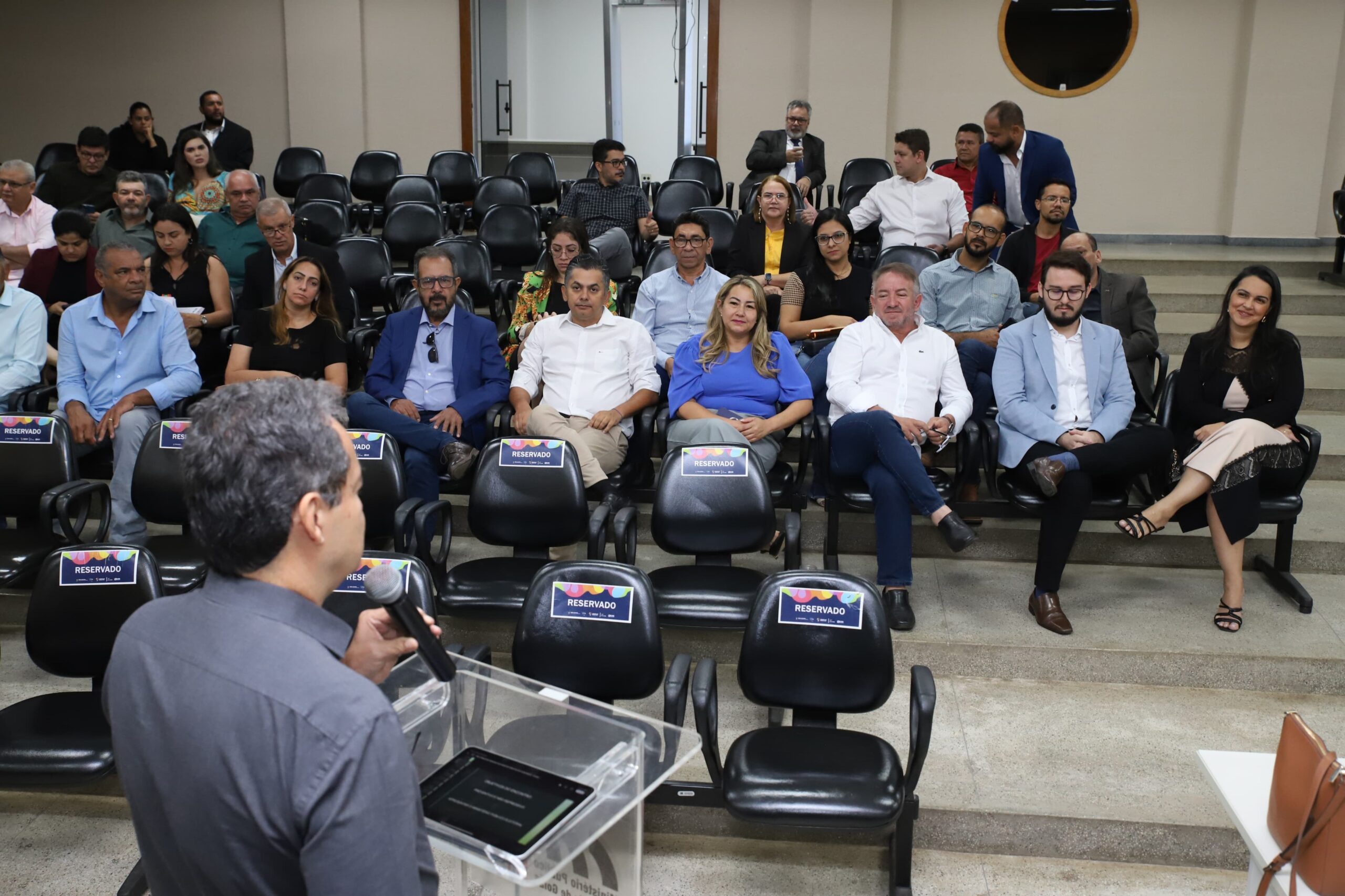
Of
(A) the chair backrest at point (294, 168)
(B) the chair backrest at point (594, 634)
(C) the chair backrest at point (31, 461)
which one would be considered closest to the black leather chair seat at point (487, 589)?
(B) the chair backrest at point (594, 634)

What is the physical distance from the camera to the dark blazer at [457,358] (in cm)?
475

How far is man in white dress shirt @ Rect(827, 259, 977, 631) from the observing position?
155 inches

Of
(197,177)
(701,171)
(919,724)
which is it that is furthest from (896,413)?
(197,177)

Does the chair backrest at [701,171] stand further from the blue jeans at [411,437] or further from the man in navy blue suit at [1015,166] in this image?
the blue jeans at [411,437]

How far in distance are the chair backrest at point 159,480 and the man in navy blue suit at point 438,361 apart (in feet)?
2.59

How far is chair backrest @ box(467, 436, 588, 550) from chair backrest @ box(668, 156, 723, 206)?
4167 mm

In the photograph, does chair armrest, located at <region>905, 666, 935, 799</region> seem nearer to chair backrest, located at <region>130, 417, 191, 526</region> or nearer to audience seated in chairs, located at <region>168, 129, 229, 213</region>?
chair backrest, located at <region>130, 417, 191, 526</region>

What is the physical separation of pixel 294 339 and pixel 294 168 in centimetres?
402

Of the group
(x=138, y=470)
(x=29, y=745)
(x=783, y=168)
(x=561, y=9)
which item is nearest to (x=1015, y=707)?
(x=29, y=745)

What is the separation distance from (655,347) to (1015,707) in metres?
2.21

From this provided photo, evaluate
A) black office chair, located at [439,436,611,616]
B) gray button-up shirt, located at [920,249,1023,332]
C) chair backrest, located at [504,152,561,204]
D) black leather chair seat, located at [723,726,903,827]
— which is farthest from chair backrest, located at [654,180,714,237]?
black leather chair seat, located at [723,726,903,827]

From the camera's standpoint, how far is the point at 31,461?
4.00m

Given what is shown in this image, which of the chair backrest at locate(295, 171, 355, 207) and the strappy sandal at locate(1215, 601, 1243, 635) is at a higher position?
the chair backrest at locate(295, 171, 355, 207)

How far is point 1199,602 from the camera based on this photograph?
13.5 feet
